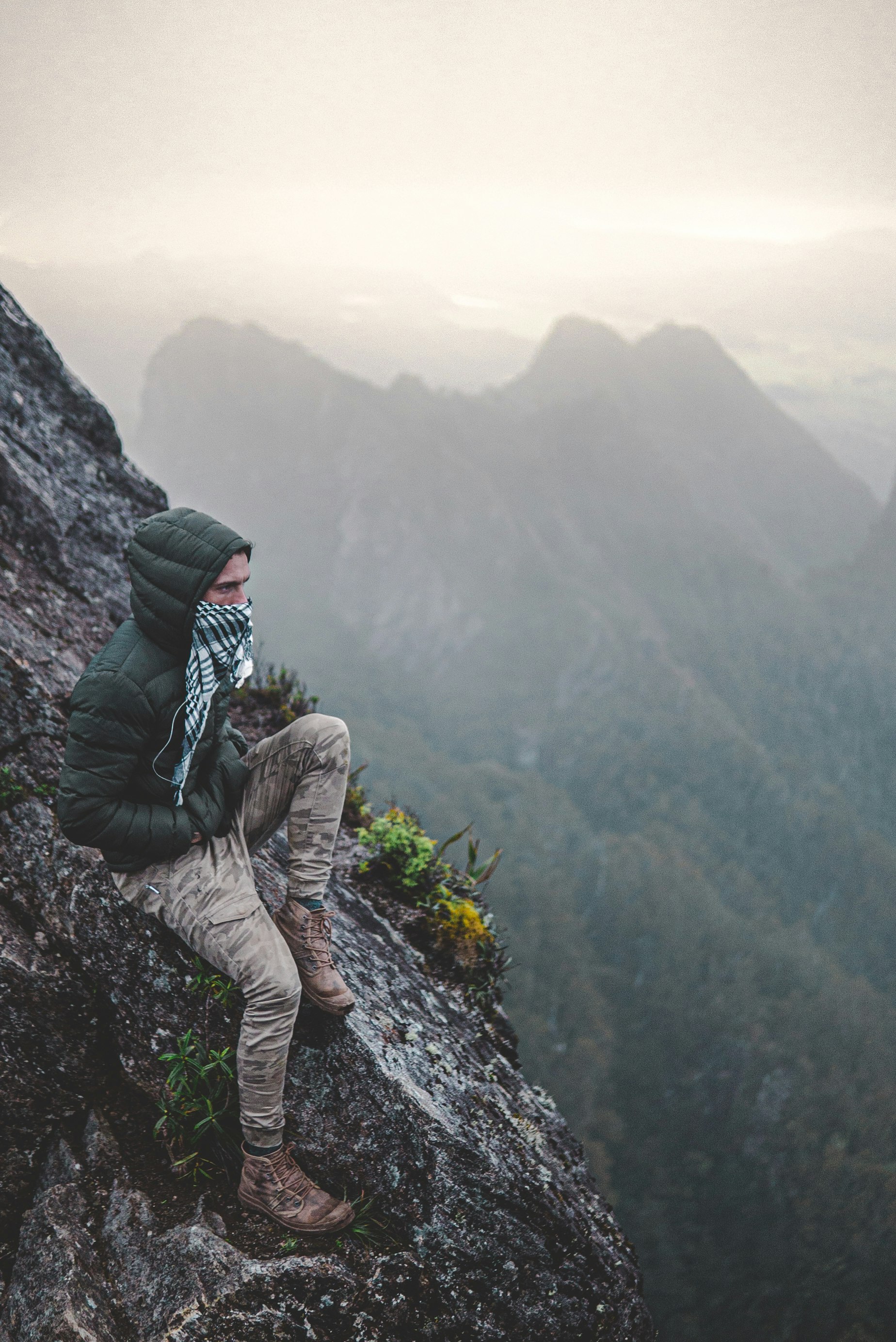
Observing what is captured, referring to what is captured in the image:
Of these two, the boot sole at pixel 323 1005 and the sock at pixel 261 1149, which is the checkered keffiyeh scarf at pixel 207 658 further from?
the sock at pixel 261 1149

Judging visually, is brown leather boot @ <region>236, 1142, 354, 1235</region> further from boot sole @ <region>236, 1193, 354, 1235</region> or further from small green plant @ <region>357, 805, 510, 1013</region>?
small green plant @ <region>357, 805, 510, 1013</region>

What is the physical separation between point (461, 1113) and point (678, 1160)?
312 feet

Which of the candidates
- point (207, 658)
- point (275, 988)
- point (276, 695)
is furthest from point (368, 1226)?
point (276, 695)

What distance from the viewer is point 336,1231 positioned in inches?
137

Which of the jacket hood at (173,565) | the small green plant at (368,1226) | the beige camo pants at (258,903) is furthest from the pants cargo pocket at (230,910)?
the small green plant at (368,1226)

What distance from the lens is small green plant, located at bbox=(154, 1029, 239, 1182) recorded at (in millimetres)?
3465

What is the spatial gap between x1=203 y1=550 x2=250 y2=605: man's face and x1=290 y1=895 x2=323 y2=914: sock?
5.21ft

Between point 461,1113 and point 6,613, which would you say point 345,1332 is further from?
point 6,613

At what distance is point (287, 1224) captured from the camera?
132 inches

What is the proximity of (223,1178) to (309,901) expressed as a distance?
1.38 meters

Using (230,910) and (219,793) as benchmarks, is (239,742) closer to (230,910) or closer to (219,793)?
(219,793)

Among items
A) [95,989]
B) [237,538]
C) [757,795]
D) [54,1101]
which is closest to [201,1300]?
[54,1101]

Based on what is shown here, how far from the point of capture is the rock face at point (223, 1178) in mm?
3262

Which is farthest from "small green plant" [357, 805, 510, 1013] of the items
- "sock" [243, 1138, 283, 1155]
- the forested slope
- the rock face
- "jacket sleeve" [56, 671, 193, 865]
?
the forested slope
